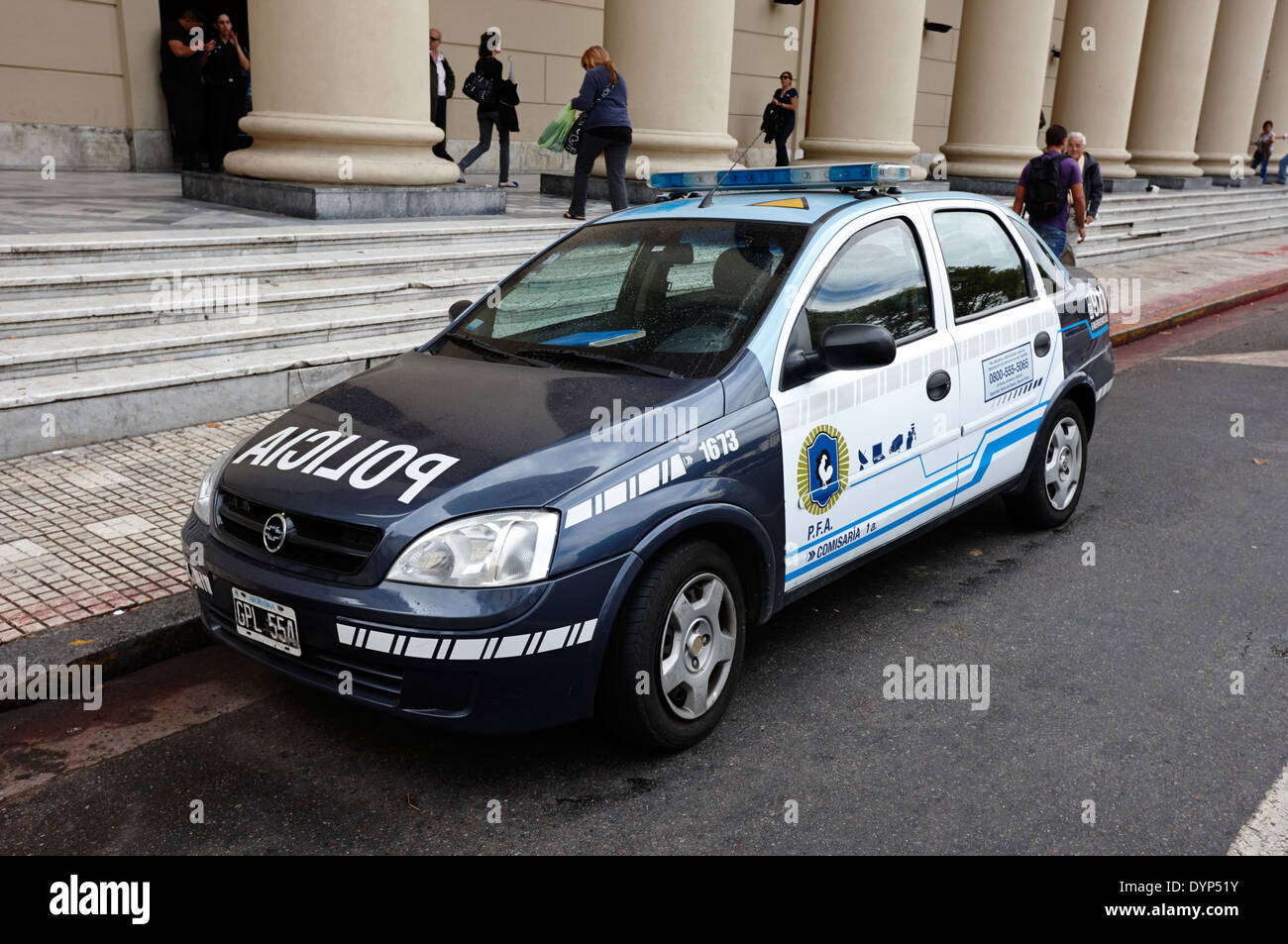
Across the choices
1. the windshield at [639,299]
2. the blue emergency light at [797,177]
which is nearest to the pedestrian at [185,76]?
the blue emergency light at [797,177]

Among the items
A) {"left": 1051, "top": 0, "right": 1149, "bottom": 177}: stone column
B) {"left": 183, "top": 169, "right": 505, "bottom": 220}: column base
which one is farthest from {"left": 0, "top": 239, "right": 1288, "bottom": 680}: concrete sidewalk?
{"left": 1051, "top": 0, "right": 1149, "bottom": 177}: stone column

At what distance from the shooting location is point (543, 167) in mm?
18672

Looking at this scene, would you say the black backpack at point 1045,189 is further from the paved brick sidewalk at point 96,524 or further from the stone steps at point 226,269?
the paved brick sidewalk at point 96,524

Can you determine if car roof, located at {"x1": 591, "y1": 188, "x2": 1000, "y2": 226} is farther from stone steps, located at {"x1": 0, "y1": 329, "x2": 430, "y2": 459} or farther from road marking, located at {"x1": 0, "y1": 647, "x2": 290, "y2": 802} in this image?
stone steps, located at {"x1": 0, "y1": 329, "x2": 430, "y2": 459}

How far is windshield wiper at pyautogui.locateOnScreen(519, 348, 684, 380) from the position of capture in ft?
12.4

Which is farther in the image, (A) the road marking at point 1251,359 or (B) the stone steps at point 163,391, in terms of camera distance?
(A) the road marking at point 1251,359

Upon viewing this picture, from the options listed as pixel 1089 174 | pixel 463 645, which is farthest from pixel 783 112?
pixel 463 645

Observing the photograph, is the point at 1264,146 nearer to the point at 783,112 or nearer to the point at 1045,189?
the point at 783,112

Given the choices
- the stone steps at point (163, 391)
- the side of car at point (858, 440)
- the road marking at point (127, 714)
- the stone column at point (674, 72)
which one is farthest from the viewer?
the stone column at point (674, 72)

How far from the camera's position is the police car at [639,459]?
10.3 feet

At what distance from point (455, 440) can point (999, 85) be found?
15.8 metres

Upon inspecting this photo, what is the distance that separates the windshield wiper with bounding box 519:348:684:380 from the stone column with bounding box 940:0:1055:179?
14.8m
